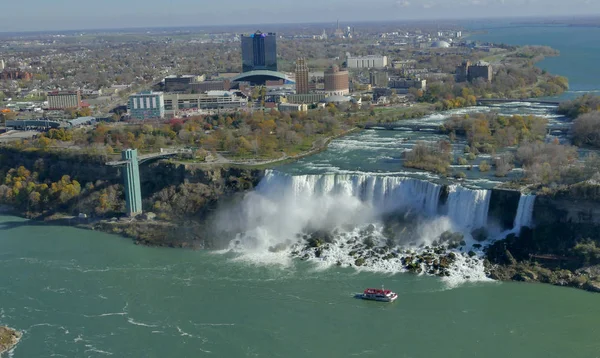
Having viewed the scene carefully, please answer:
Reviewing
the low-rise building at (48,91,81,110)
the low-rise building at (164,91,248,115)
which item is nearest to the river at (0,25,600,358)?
the low-rise building at (164,91,248,115)

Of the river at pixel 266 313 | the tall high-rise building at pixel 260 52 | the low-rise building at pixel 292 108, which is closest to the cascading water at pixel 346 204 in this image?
the river at pixel 266 313

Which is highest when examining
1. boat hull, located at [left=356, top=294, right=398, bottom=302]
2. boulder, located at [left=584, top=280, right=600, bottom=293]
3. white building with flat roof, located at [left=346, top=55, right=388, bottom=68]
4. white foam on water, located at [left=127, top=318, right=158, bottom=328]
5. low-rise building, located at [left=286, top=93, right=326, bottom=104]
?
boulder, located at [left=584, top=280, right=600, bottom=293]

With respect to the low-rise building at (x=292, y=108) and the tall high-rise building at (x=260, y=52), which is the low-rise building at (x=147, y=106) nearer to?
the low-rise building at (x=292, y=108)

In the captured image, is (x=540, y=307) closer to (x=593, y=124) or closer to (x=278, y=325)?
(x=278, y=325)

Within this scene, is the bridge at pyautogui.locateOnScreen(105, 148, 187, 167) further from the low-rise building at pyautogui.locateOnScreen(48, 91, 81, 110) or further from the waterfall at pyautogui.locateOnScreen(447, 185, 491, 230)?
the low-rise building at pyautogui.locateOnScreen(48, 91, 81, 110)

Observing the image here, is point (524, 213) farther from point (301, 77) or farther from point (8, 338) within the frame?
point (301, 77)

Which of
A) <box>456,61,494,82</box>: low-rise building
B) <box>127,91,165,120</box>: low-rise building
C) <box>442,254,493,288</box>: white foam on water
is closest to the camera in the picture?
<box>442,254,493,288</box>: white foam on water
